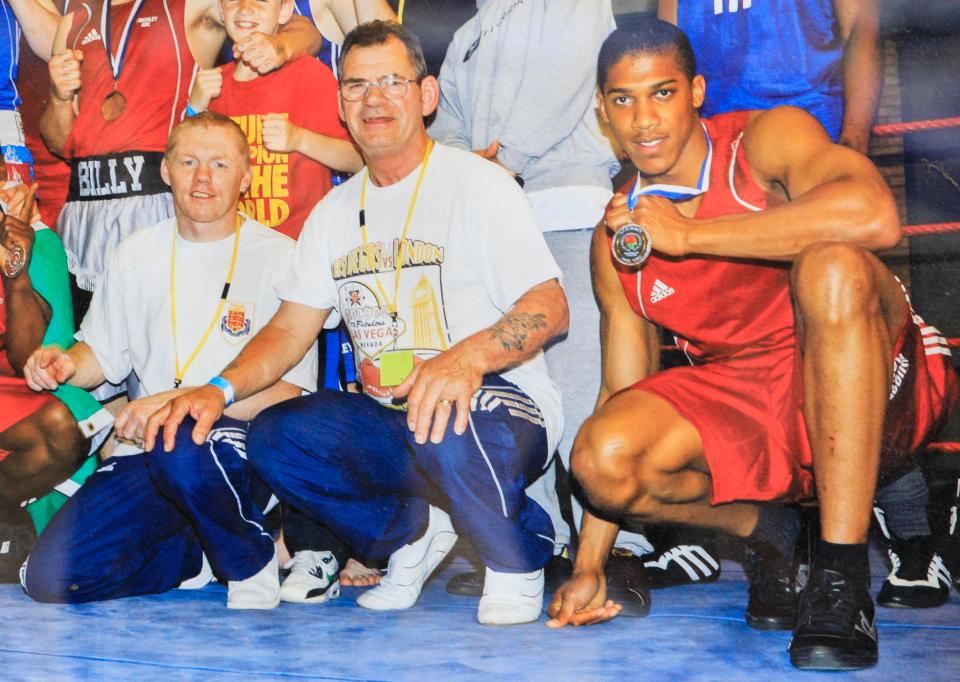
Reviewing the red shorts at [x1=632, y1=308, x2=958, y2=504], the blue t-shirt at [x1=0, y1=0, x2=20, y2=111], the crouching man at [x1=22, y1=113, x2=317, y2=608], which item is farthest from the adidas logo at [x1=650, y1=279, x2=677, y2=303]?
the blue t-shirt at [x1=0, y1=0, x2=20, y2=111]

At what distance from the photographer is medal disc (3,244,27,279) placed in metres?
2.53

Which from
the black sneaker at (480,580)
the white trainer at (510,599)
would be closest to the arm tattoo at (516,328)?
the white trainer at (510,599)

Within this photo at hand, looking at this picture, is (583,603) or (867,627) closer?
(867,627)

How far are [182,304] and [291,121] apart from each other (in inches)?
20.1

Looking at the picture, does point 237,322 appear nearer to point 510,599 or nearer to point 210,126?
point 210,126

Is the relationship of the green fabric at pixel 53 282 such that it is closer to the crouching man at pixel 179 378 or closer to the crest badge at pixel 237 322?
the crouching man at pixel 179 378

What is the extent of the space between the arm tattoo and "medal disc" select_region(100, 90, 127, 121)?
52.3 inches

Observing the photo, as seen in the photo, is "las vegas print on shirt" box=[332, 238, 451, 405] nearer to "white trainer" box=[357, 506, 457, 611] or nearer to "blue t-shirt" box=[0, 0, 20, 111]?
"white trainer" box=[357, 506, 457, 611]

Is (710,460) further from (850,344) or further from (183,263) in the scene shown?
(183,263)

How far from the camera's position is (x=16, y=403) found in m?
2.50

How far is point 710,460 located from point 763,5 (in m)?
0.92

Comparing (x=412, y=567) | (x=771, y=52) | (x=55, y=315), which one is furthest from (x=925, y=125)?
(x=55, y=315)

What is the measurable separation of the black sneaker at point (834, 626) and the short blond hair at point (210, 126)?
153cm

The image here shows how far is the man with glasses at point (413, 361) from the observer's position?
1796 mm
